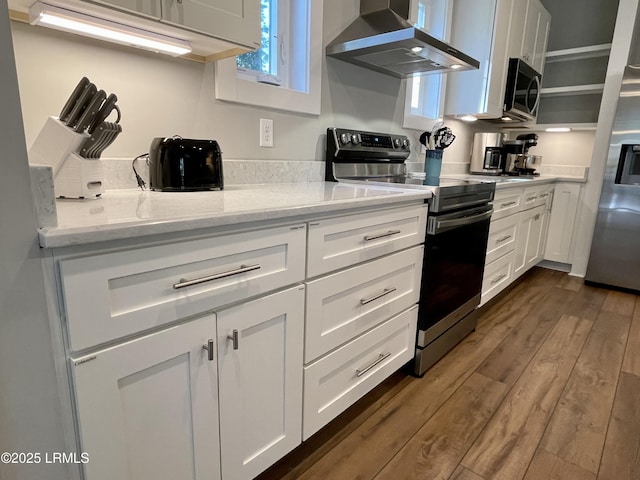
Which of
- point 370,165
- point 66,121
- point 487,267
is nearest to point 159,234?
point 66,121

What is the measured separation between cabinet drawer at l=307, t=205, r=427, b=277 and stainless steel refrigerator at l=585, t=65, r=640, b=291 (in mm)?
2409

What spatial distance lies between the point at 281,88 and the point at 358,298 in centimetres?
105

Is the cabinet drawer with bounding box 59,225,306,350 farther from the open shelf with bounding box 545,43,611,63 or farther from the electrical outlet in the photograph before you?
the open shelf with bounding box 545,43,611,63

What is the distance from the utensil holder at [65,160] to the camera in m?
0.92

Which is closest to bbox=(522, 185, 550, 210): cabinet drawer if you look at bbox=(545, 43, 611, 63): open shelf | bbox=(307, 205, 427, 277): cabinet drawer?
bbox=(545, 43, 611, 63): open shelf

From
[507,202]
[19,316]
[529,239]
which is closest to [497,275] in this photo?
[507,202]

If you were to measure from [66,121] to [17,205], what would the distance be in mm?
422

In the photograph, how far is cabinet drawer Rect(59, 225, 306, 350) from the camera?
668mm

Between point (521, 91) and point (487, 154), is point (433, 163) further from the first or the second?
point (521, 91)

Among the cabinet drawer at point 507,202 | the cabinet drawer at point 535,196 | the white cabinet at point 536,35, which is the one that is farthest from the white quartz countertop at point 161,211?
the white cabinet at point 536,35

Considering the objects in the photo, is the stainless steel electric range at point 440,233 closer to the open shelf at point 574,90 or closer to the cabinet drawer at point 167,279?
the cabinet drawer at point 167,279

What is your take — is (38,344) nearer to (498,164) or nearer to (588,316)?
(588,316)

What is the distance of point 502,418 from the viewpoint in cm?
154

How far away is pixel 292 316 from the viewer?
1.08m
